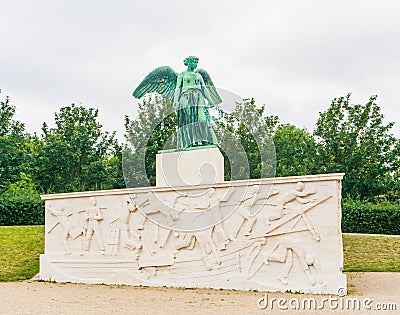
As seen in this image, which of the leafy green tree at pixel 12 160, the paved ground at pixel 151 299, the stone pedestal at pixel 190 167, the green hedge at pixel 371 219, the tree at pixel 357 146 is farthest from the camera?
the leafy green tree at pixel 12 160

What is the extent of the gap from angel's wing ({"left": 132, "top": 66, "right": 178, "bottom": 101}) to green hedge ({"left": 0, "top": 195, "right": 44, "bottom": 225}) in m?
10.9

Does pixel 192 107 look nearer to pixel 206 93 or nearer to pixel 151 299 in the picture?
pixel 206 93

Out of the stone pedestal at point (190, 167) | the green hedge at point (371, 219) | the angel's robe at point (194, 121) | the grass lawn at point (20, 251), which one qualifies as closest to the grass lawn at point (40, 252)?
the grass lawn at point (20, 251)

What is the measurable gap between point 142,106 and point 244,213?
20579 mm

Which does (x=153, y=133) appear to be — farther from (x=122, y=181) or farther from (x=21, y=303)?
(x=21, y=303)

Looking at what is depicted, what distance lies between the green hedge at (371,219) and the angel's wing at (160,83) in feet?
36.6

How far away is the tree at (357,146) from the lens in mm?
25609

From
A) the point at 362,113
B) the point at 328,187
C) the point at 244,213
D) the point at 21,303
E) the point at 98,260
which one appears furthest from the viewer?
the point at 362,113

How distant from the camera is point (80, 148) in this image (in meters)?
29.0

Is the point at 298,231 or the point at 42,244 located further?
the point at 42,244

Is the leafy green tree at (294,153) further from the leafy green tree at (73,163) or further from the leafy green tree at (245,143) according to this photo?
the leafy green tree at (73,163)

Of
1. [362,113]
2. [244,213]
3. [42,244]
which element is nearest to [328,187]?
[244,213]

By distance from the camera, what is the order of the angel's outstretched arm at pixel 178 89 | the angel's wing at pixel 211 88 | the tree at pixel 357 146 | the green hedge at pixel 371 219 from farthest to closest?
1. the tree at pixel 357 146
2. the green hedge at pixel 371 219
3. the angel's wing at pixel 211 88
4. the angel's outstretched arm at pixel 178 89

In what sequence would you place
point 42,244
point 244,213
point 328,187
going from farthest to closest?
1. point 42,244
2. point 244,213
3. point 328,187
